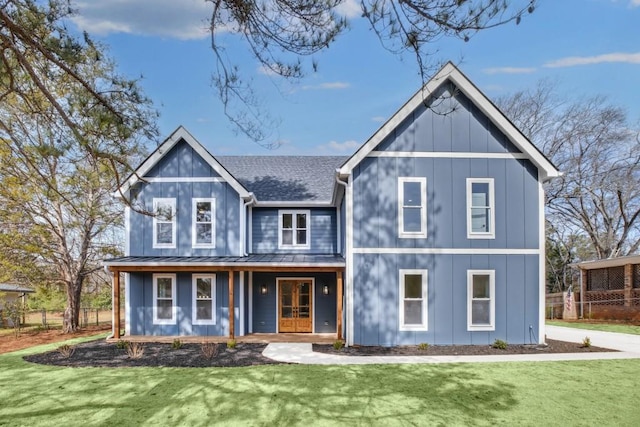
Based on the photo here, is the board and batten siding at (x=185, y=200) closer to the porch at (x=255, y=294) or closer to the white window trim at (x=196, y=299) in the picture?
the porch at (x=255, y=294)

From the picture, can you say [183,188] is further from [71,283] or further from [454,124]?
[454,124]

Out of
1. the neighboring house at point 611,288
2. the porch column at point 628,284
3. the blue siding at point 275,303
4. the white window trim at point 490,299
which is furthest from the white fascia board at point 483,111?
the porch column at point 628,284

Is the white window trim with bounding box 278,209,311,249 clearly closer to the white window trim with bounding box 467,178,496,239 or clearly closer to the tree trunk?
the white window trim with bounding box 467,178,496,239

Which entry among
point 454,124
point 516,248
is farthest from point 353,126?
point 516,248

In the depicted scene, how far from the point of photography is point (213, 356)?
990 centimetres

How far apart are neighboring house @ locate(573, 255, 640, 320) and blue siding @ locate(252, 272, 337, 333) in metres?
13.5

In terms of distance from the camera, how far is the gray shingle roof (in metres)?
14.7

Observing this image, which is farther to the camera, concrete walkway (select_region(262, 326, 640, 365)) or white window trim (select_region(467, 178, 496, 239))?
white window trim (select_region(467, 178, 496, 239))

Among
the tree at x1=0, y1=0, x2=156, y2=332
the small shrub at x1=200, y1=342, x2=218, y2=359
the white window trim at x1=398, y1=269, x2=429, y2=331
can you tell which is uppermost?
the tree at x1=0, y1=0, x2=156, y2=332

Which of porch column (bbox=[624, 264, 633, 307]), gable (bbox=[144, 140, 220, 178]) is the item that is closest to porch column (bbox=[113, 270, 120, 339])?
gable (bbox=[144, 140, 220, 178])

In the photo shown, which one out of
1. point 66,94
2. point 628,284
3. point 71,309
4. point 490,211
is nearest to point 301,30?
point 66,94

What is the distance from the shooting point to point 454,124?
11.7m

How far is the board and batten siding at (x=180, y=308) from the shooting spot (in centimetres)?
1293

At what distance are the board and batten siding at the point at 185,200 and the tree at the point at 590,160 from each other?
20558mm
